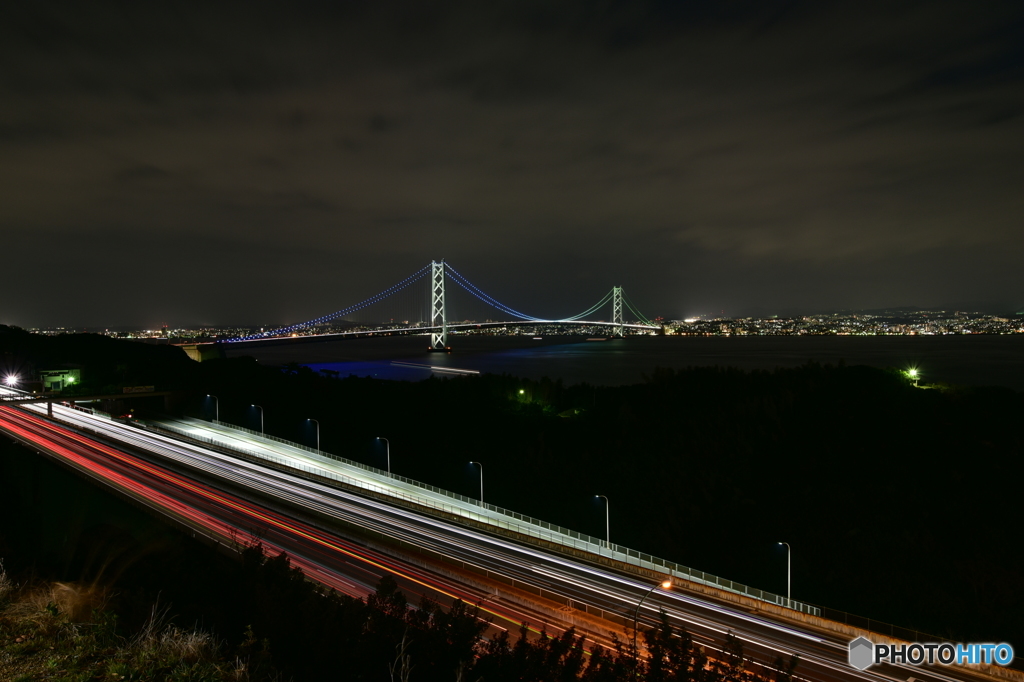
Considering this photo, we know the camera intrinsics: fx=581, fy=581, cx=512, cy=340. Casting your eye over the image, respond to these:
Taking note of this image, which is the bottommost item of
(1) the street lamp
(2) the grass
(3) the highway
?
(1) the street lamp

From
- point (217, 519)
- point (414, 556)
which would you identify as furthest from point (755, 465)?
point (217, 519)

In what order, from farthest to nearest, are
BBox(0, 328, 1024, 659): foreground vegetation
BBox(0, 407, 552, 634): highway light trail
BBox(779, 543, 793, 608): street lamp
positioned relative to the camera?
1. BBox(0, 328, 1024, 659): foreground vegetation
2. BBox(779, 543, 793, 608): street lamp
3. BBox(0, 407, 552, 634): highway light trail

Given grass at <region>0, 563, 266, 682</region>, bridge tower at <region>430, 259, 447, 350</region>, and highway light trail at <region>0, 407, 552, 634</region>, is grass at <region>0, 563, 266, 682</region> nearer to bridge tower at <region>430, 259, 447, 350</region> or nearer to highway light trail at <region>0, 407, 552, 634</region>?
highway light trail at <region>0, 407, 552, 634</region>

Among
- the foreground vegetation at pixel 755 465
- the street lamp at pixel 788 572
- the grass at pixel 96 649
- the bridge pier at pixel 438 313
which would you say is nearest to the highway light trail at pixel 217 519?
the foreground vegetation at pixel 755 465

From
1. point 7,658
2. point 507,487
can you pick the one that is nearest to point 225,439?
point 507,487

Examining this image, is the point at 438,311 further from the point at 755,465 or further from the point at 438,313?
the point at 755,465

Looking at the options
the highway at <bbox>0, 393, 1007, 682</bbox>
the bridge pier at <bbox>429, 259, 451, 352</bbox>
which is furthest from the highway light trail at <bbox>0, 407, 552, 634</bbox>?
the bridge pier at <bbox>429, 259, 451, 352</bbox>
